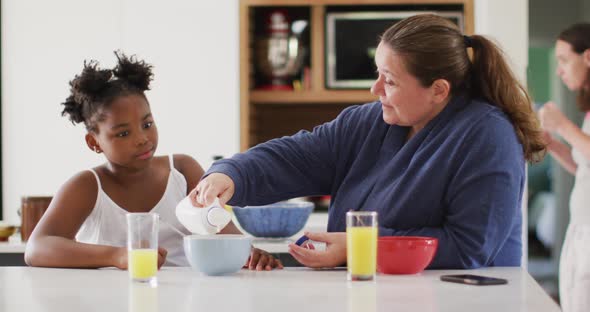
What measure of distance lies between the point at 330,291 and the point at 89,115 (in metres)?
1.07

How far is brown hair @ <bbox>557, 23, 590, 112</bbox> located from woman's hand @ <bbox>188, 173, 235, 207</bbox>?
1968 mm

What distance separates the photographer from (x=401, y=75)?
1.84 metres

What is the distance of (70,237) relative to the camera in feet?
6.71

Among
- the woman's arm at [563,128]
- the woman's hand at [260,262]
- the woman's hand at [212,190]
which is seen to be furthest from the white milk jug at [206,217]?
the woman's arm at [563,128]

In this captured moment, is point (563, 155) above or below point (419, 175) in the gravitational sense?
below

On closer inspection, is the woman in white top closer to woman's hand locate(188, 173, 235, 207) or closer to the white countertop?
the white countertop

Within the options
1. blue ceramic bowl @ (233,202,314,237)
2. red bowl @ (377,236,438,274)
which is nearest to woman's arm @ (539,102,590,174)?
blue ceramic bowl @ (233,202,314,237)

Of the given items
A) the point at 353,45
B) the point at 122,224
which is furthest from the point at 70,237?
the point at 353,45

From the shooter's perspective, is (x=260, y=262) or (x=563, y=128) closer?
(x=260, y=262)

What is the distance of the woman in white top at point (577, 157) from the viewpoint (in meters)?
3.15

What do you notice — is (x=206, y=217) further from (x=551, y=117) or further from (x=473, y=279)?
(x=551, y=117)

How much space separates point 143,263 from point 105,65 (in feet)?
9.30

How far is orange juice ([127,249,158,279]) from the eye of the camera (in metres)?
1.54

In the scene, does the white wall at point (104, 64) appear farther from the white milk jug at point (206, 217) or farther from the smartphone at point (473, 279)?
the smartphone at point (473, 279)
